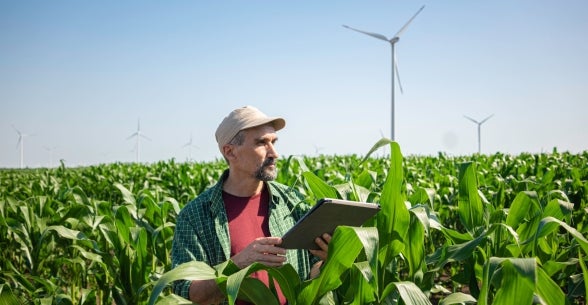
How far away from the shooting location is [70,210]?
5.01 metres

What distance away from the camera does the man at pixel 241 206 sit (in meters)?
2.82

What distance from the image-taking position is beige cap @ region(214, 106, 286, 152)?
2904 millimetres

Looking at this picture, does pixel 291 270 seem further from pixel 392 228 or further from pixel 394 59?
pixel 394 59

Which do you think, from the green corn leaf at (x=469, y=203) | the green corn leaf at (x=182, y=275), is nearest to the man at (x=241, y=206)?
the green corn leaf at (x=182, y=275)

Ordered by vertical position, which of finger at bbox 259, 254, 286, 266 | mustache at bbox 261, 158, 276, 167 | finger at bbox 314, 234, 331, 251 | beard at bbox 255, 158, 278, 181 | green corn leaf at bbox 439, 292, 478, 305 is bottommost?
green corn leaf at bbox 439, 292, 478, 305

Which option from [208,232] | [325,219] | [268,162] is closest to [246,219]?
[208,232]

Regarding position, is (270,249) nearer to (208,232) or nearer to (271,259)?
(271,259)

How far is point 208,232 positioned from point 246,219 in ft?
0.85

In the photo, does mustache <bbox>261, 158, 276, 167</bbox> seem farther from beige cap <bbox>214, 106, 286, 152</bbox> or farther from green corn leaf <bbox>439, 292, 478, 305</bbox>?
green corn leaf <bbox>439, 292, 478, 305</bbox>

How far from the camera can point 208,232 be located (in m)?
2.86

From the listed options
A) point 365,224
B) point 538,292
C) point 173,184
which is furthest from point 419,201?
point 173,184

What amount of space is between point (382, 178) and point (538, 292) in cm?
551

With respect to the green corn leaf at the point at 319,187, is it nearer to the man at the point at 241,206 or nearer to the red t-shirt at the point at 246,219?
the man at the point at 241,206

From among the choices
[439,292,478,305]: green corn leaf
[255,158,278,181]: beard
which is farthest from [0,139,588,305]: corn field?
[255,158,278,181]: beard
